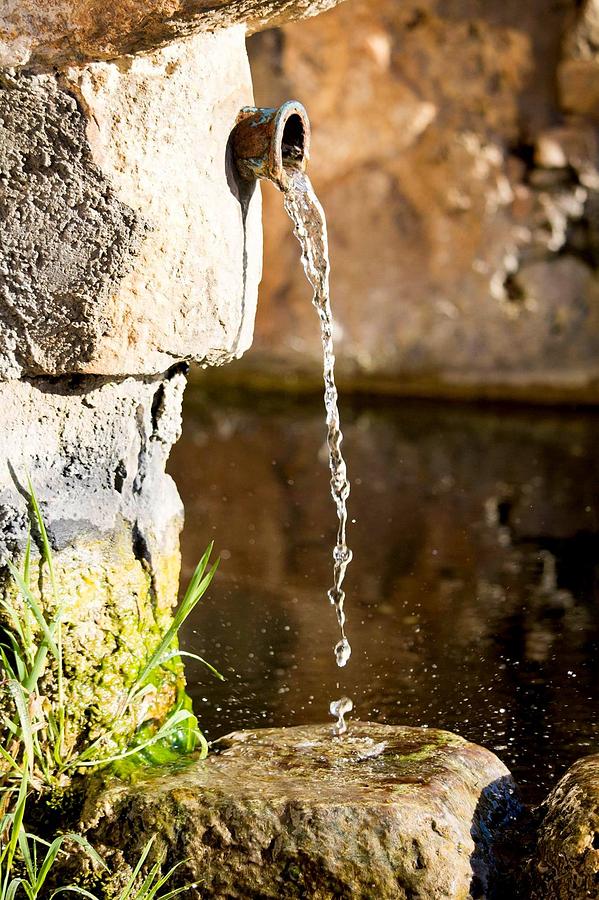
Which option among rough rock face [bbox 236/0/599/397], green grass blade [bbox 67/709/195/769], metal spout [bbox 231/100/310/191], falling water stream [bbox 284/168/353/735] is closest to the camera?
green grass blade [bbox 67/709/195/769]

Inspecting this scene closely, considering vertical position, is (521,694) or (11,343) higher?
(11,343)

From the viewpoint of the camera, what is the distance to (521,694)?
9.12 feet

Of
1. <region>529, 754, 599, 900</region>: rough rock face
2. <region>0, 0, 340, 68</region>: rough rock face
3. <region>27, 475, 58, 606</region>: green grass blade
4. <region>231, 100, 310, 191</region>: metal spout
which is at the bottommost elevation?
<region>529, 754, 599, 900</region>: rough rock face

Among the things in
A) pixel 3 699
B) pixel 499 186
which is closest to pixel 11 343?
pixel 3 699

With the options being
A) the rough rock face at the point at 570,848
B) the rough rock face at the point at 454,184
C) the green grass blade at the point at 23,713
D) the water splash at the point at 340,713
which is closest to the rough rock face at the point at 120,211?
the green grass blade at the point at 23,713

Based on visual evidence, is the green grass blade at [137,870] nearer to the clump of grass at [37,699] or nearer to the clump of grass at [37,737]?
the clump of grass at [37,737]

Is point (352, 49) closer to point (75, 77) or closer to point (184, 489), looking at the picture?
point (184, 489)

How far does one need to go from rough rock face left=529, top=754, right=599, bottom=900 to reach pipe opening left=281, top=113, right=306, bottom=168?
3.77ft

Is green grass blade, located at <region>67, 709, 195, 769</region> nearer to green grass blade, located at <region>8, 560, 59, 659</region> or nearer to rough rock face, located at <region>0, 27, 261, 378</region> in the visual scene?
green grass blade, located at <region>8, 560, 59, 659</region>

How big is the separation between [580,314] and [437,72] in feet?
5.18

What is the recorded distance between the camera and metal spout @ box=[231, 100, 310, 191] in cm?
198

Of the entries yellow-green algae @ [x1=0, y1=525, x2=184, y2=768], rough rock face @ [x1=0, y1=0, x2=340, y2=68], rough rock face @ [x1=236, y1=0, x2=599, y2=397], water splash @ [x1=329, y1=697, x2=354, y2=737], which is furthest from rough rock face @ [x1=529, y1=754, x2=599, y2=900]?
rough rock face @ [x1=236, y1=0, x2=599, y2=397]

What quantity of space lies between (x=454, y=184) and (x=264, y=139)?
5.04m

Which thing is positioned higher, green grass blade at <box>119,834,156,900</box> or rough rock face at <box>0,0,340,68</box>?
rough rock face at <box>0,0,340,68</box>
